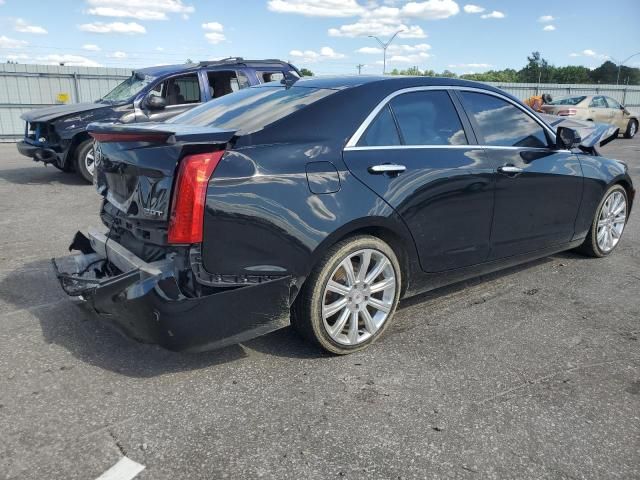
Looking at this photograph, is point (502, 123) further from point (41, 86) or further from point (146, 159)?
point (41, 86)

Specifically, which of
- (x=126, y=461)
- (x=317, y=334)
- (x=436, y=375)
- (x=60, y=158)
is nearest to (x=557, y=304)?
(x=436, y=375)

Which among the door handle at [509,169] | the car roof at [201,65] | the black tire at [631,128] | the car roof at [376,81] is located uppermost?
the car roof at [201,65]

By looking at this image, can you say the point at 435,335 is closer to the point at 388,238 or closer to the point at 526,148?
the point at 388,238

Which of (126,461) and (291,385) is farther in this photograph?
(291,385)

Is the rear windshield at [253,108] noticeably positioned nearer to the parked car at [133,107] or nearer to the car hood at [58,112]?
the parked car at [133,107]

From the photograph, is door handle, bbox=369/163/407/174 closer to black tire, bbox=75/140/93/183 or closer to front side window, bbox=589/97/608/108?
black tire, bbox=75/140/93/183

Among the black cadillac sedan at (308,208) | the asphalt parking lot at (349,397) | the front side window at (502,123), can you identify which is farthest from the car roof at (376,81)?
the asphalt parking lot at (349,397)

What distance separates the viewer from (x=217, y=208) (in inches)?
108

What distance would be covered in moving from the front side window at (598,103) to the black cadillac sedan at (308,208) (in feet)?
54.1

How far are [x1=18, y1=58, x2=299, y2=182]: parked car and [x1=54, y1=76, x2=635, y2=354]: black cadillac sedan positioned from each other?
5557mm

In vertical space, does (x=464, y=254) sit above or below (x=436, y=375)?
above

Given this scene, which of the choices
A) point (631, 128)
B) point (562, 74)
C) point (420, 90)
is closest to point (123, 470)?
point (420, 90)

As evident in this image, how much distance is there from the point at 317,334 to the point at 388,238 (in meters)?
0.76

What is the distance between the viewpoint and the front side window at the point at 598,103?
1870 centimetres
